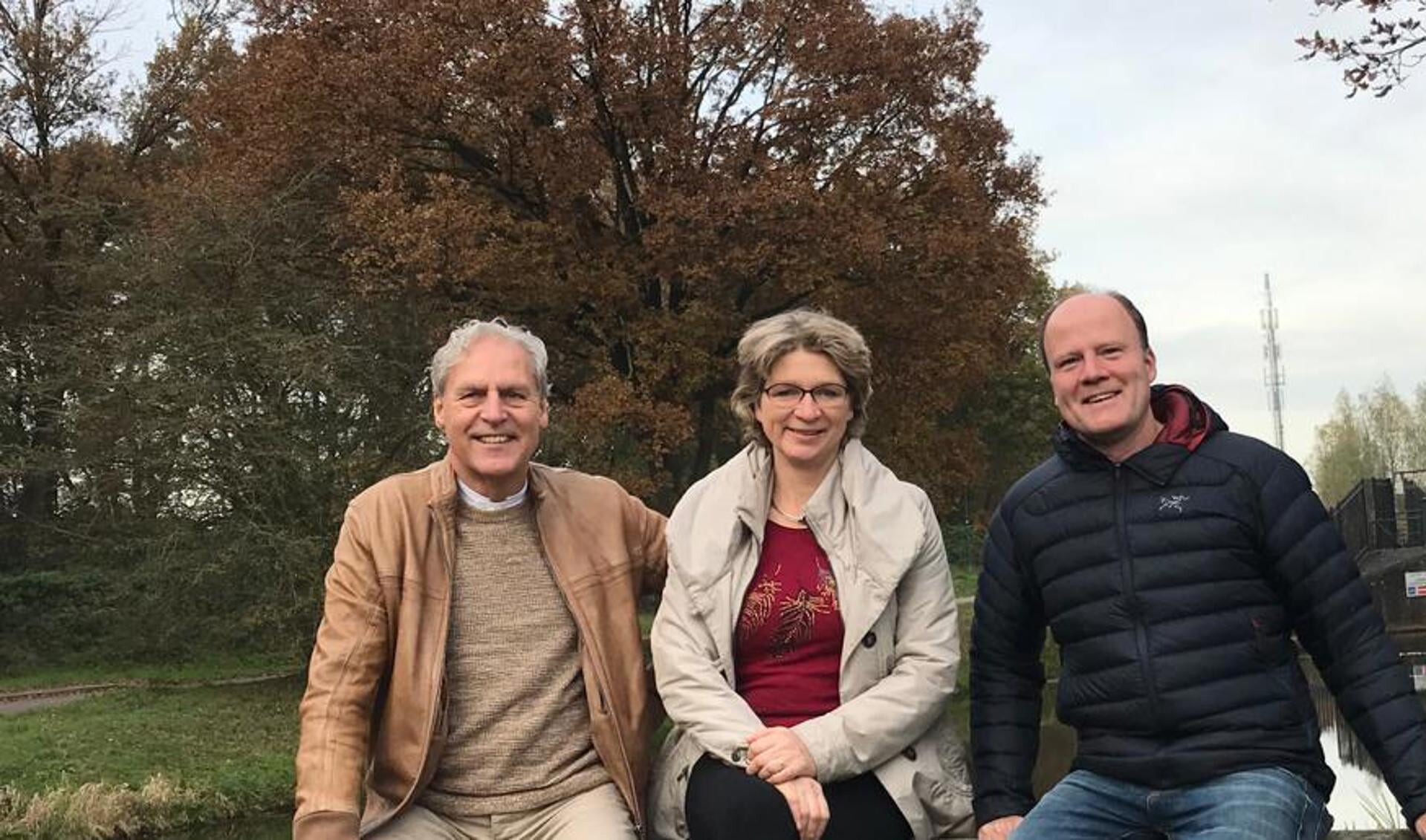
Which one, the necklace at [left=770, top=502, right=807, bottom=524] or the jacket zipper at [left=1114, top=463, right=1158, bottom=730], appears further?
the necklace at [left=770, top=502, right=807, bottom=524]

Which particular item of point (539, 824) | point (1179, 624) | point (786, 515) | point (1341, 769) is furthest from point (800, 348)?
point (1341, 769)

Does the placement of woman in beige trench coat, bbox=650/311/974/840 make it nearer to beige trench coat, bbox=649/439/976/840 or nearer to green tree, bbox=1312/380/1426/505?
beige trench coat, bbox=649/439/976/840

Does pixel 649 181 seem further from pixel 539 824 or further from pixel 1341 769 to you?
pixel 539 824

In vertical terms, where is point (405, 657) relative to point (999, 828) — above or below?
above

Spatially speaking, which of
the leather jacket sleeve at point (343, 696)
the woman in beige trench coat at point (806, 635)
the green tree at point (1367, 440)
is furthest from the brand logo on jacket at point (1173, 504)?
the green tree at point (1367, 440)

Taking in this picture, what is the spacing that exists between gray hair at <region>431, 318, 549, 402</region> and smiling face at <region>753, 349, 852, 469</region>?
578 millimetres

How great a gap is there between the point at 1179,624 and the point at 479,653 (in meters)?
1.61

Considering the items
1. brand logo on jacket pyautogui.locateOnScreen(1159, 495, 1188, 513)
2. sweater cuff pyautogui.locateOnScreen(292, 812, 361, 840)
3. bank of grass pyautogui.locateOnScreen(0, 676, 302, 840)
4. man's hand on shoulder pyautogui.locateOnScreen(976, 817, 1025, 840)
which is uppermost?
brand logo on jacket pyautogui.locateOnScreen(1159, 495, 1188, 513)

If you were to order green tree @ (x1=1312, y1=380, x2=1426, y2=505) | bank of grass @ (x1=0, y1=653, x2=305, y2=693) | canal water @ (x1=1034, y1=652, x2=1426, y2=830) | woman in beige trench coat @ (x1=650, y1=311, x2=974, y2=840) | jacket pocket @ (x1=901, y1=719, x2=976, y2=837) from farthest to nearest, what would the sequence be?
green tree @ (x1=1312, y1=380, x2=1426, y2=505)
bank of grass @ (x1=0, y1=653, x2=305, y2=693)
canal water @ (x1=1034, y1=652, x2=1426, y2=830)
jacket pocket @ (x1=901, y1=719, x2=976, y2=837)
woman in beige trench coat @ (x1=650, y1=311, x2=974, y2=840)

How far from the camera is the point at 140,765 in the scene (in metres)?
11.6

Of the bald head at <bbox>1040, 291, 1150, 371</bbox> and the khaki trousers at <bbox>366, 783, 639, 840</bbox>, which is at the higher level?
the bald head at <bbox>1040, 291, 1150, 371</bbox>

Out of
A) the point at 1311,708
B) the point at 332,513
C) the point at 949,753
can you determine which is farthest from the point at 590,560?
the point at 332,513

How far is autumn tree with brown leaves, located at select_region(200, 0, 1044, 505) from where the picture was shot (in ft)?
46.7

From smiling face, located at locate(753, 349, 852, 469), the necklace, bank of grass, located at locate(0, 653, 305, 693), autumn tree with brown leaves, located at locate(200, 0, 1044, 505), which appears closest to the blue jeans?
the necklace
